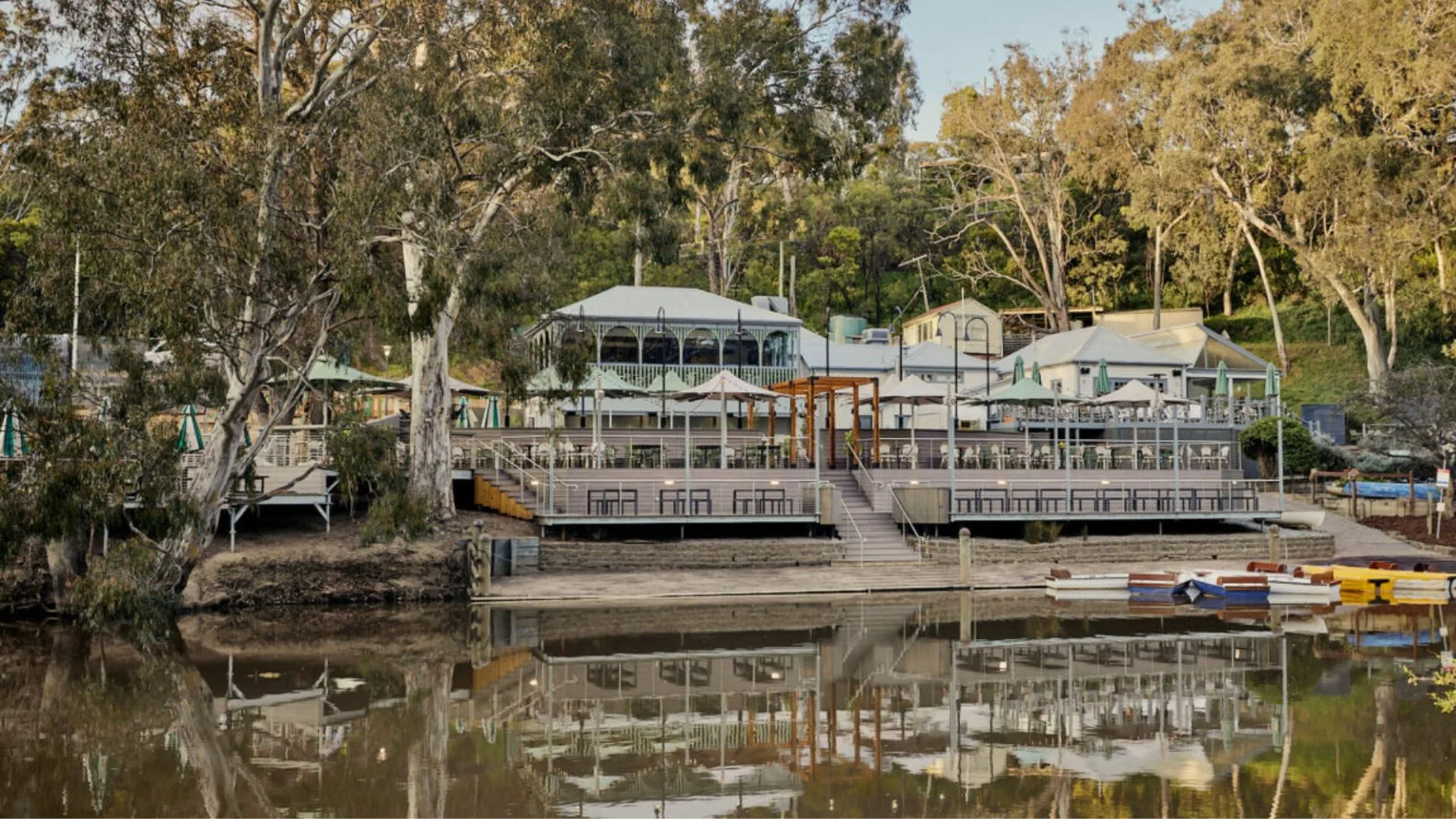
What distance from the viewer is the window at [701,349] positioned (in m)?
41.4

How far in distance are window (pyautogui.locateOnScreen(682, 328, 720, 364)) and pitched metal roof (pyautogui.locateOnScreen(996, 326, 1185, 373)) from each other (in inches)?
478

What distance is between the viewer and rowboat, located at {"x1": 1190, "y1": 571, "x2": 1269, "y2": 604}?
28.3 m

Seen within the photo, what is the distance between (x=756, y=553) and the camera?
30656mm

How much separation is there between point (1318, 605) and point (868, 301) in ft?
149

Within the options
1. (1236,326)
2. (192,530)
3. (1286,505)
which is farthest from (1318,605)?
(1236,326)

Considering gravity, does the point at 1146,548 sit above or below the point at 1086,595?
above

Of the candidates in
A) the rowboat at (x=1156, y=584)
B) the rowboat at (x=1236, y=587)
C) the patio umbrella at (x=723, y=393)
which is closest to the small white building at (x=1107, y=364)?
the patio umbrella at (x=723, y=393)

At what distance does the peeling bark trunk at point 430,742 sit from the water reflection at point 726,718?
61mm

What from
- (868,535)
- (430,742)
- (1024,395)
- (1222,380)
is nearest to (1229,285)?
(1222,380)

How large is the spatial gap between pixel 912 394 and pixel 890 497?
367 cm

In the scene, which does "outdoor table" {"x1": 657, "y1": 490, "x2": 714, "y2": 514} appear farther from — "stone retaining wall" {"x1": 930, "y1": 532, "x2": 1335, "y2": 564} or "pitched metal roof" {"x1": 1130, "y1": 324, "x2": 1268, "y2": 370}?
"pitched metal roof" {"x1": 1130, "y1": 324, "x2": 1268, "y2": 370}

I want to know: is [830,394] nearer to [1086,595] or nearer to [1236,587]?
[1086,595]

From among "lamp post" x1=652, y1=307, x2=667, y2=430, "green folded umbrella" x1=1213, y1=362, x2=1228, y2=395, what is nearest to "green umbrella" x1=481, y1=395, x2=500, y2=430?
"lamp post" x1=652, y1=307, x2=667, y2=430

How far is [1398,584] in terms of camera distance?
29391 millimetres
